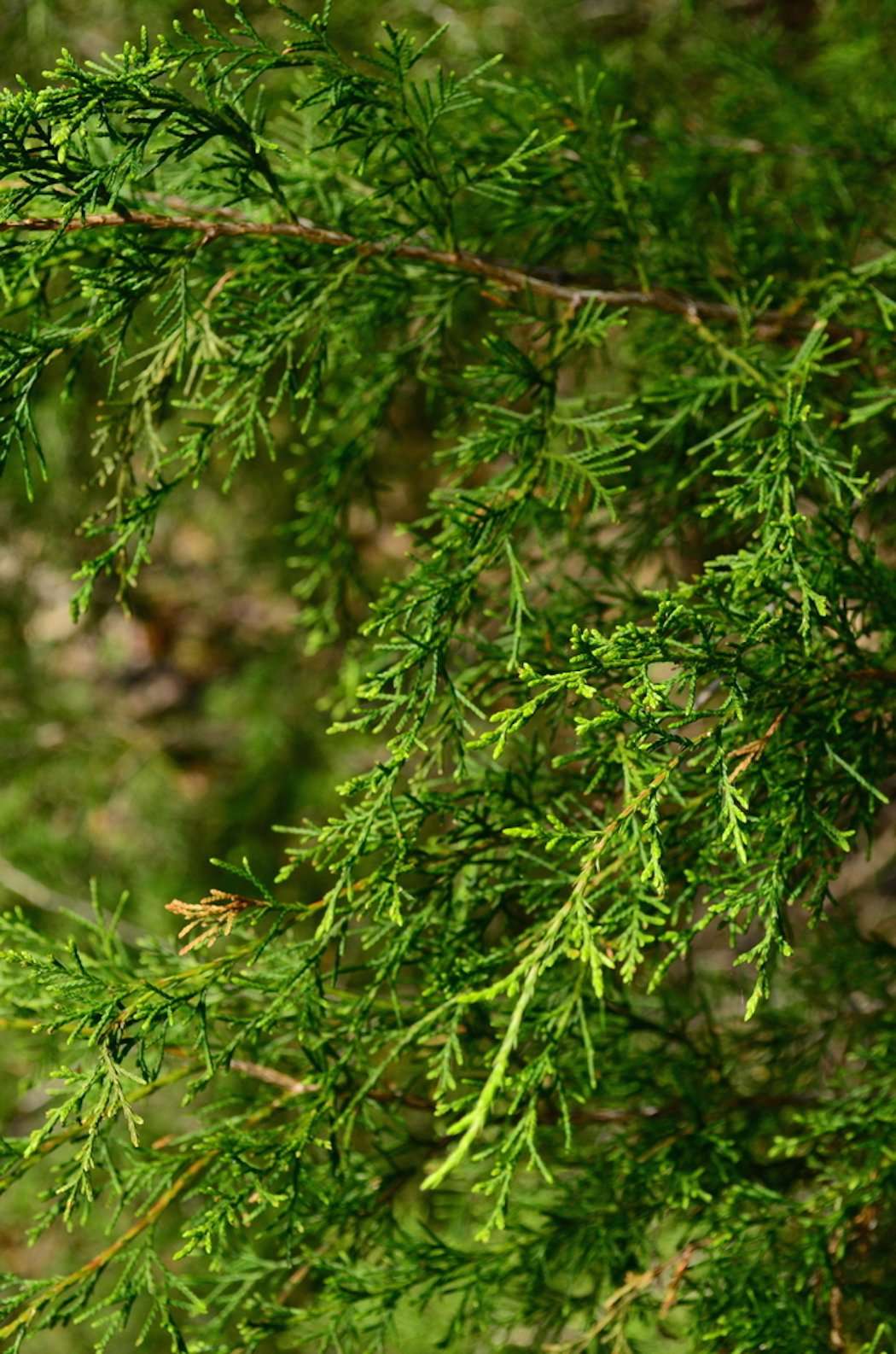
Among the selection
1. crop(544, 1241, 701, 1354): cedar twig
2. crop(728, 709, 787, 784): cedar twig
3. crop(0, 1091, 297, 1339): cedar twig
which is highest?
crop(728, 709, 787, 784): cedar twig

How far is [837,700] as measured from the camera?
1.71 m

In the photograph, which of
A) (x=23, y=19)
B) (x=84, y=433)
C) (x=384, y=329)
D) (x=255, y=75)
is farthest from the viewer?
(x=84, y=433)

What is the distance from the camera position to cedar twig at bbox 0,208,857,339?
1684 millimetres

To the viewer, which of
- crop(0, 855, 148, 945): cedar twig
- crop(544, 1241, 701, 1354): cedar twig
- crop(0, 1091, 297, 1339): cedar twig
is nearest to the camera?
crop(0, 1091, 297, 1339): cedar twig

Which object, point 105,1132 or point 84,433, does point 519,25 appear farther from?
point 105,1132

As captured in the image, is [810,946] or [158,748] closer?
[810,946]

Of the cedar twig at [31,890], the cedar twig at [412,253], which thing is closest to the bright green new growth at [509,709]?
the cedar twig at [412,253]

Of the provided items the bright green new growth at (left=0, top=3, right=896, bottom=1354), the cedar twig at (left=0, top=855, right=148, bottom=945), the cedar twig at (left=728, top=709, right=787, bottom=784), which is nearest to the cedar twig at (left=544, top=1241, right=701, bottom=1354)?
the bright green new growth at (left=0, top=3, right=896, bottom=1354)

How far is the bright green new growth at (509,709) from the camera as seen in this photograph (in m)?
1.54

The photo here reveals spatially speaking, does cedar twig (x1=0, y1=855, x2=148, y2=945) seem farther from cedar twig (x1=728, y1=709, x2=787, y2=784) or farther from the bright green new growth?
cedar twig (x1=728, y1=709, x2=787, y2=784)

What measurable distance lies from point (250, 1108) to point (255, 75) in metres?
1.70

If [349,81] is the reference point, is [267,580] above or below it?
below

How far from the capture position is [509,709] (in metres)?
1.98

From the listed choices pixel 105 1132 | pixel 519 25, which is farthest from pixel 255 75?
pixel 519 25
